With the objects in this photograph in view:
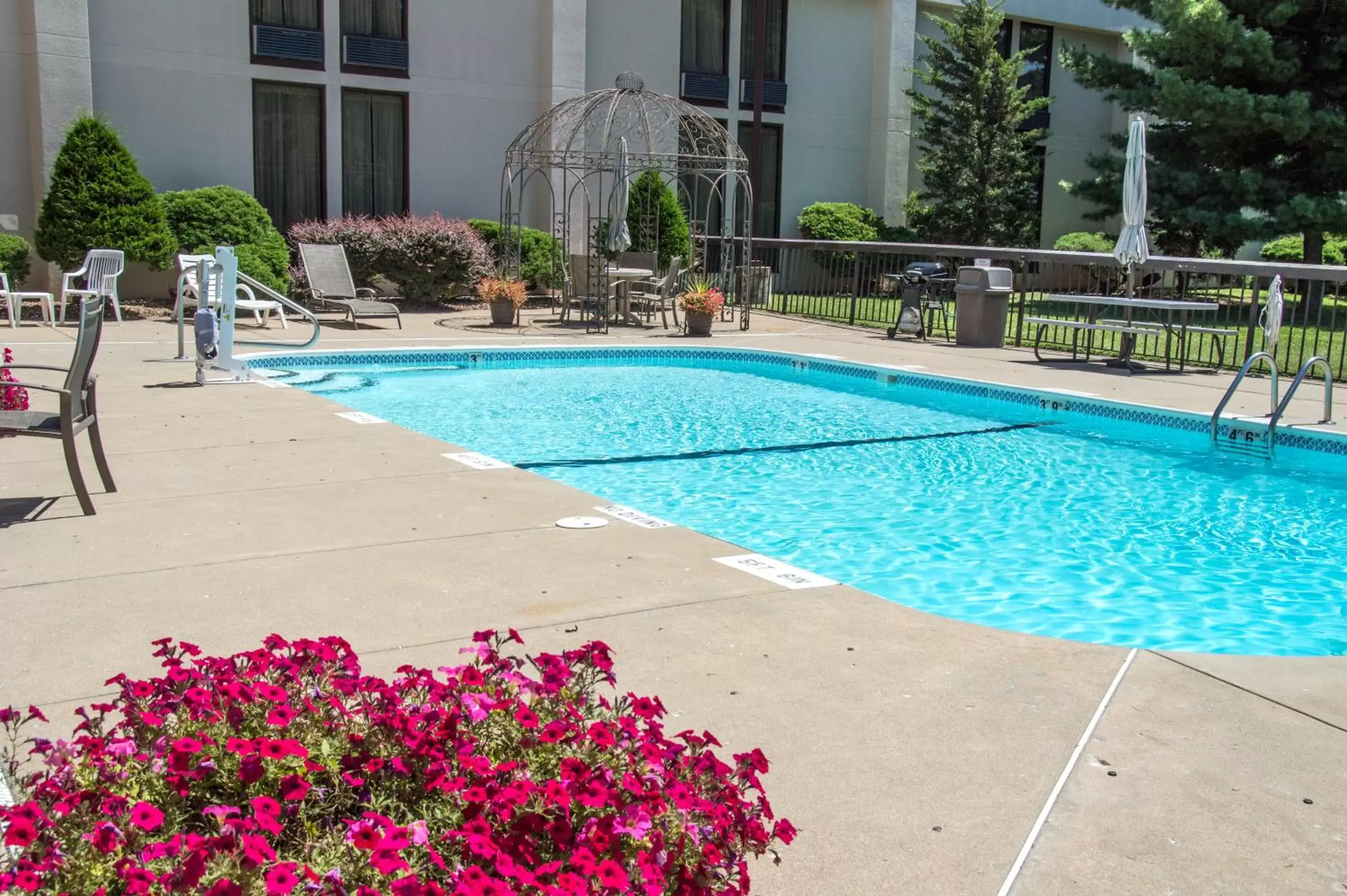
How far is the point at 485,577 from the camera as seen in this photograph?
16.0ft

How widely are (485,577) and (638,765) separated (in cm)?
270

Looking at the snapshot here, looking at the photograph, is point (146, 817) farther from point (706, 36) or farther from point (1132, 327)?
point (706, 36)

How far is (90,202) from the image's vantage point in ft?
49.5

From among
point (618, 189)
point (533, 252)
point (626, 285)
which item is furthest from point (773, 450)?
point (533, 252)

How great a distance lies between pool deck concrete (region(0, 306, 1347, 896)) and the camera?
9.41ft

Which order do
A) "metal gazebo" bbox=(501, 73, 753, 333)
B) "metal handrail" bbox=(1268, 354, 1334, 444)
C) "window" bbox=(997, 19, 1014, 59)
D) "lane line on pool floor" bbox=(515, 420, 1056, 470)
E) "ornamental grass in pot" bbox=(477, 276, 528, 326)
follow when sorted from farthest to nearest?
1. "window" bbox=(997, 19, 1014, 59)
2. "metal gazebo" bbox=(501, 73, 753, 333)
3. "ornamental grass in pot" bbox=(477, 276, 528, 326)
4. "metal handrail" bbox=(1268, 354, 1334, 444)
5. "lane line on pool floor" bbox=(515, 420, 1056, 470)

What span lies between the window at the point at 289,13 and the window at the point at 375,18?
0.40 m

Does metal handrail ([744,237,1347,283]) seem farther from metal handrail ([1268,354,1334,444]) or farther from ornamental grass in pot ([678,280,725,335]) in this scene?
metal handrail ([1268,354,1334,444])

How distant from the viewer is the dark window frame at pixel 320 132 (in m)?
18.5

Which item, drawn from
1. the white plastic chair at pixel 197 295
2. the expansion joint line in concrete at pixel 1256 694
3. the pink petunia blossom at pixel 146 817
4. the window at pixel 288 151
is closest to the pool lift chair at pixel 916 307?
the white plastic chair at pixel 197 295

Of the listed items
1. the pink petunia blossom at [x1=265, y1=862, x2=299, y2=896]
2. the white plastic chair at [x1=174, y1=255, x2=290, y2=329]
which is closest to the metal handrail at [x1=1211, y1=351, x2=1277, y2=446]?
the pink petunia blossom at [x1=265, y1=862, x2=299, y2=896]

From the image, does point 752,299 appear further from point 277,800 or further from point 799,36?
point 277,800

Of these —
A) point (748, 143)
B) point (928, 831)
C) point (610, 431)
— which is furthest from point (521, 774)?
point (748, 143)

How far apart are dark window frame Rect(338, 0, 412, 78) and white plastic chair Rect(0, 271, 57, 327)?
6211 mm
